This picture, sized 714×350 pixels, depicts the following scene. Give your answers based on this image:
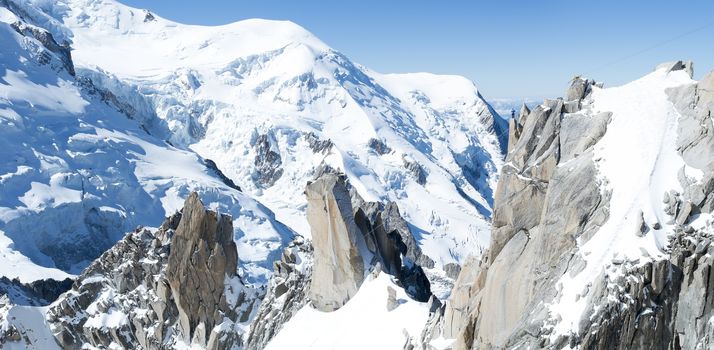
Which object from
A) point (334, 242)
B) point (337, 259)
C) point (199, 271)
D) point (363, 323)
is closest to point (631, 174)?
point (363, 323)

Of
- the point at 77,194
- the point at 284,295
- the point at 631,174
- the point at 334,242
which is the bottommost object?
the point at 77,194

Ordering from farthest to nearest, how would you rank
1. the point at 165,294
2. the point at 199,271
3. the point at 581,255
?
the point at 165,294
the point at 199,271
the point at 581,255

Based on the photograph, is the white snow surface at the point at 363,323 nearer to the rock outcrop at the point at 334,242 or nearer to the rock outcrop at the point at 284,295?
the rock outcrop at the point at 334,242

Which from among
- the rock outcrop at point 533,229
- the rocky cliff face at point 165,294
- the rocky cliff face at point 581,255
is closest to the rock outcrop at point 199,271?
the rocky cliff face at point 165,294

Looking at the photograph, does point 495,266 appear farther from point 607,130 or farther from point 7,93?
point 7,93

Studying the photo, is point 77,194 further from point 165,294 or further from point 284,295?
point 284,295

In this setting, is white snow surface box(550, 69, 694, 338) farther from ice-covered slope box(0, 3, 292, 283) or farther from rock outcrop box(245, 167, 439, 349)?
ice-covered slope box(0, 3, 292, 283)

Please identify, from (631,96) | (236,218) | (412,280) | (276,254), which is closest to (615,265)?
(631,96)
